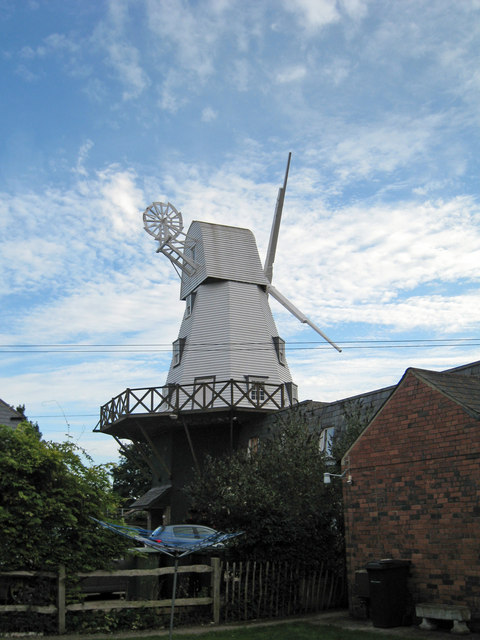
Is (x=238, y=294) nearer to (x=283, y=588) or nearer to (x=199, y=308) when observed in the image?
(x=199, y=308)

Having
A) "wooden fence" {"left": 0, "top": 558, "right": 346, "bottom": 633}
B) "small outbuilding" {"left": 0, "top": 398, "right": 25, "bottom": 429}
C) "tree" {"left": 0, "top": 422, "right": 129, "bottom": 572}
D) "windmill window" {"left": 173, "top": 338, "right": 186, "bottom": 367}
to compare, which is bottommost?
"wooden fence" {"left": 0, "top": 558, "right": 346, "bottom": 633}

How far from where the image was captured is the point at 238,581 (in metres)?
12.8

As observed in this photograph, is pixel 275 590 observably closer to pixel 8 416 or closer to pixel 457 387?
pixel 457 387

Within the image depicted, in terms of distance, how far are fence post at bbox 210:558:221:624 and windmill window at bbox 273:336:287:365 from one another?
1720cm

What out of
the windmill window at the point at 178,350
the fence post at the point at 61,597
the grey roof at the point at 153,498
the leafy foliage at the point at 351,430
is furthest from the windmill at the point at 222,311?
the fence post at the point at 61,597

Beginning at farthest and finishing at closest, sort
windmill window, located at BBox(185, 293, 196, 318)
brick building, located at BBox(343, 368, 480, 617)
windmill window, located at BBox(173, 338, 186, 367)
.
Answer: windmill window, located at BBox(185, 293, 196, 318), windmill window, located at BBox(173, 338, 186, 367), brick building, located at BBox(343, 368, 480, 617)

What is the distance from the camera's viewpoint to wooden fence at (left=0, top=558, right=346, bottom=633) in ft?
36.5

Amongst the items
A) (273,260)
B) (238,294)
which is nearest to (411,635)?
(238,294)

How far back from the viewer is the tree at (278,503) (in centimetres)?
1307

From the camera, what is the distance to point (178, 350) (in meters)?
29.5

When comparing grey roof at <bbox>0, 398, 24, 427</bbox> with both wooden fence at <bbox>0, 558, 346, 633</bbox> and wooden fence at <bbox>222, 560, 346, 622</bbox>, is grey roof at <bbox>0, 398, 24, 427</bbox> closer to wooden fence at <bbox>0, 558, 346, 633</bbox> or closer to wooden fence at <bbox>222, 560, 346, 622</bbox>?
wooden fence at <bbox>0, 558, 346, 633</bbox>

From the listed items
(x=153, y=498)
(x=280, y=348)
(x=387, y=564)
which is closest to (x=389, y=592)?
(x=387, y=564)

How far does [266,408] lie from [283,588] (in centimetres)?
1144

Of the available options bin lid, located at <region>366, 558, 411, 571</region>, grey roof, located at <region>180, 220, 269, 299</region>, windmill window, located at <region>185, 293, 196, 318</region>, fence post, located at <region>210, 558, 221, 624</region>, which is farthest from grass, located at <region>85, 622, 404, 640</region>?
windmill window, located at <region>185, 293, 196, 318</region>
